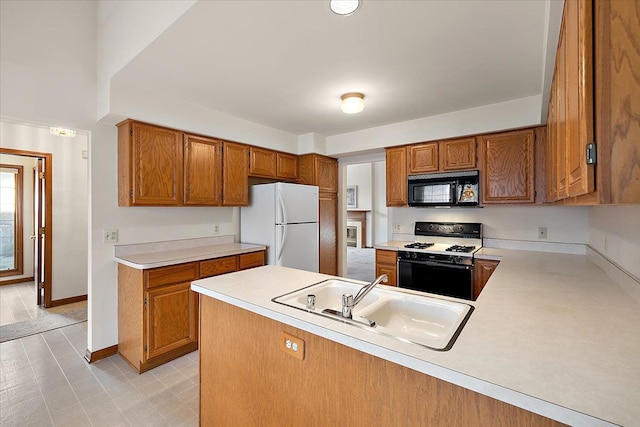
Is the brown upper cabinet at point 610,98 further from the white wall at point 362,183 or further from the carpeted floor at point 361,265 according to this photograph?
the white wall at point 362,183

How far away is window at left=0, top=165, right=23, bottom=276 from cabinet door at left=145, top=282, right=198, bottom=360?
4.63 meters

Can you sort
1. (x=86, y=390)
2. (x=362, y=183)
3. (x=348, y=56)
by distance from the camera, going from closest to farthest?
(x=348, y=56) < (x=86, y=390) < (x=362, y=183)

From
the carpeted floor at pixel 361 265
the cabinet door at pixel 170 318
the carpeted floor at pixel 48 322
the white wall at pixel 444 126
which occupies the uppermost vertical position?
the white wall at pixel 444 126

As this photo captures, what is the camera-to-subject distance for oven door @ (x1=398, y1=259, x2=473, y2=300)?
2.91 m

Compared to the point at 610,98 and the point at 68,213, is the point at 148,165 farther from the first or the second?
the point at 610,98

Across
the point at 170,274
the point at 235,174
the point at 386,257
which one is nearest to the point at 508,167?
the point at 386,257

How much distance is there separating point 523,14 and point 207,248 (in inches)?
127

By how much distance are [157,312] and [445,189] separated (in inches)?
123

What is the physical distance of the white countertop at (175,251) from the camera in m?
2.54

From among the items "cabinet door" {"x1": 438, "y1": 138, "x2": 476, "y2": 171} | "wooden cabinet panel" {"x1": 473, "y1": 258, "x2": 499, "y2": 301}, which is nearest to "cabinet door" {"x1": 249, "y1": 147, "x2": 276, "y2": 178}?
"cabinet door" {"x1": 438, "y1": 138, "x2": 476, "y2": 171}

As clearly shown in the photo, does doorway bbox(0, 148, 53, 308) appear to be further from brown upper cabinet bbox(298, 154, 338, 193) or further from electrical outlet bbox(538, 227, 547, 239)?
electrical outlet bbox(538, 227, 547, 239)

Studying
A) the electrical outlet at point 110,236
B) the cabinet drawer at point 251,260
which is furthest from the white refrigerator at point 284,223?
the electrical outlet at point 110,236

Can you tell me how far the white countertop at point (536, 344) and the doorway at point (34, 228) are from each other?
12.4 ft

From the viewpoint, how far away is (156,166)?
2750mm
